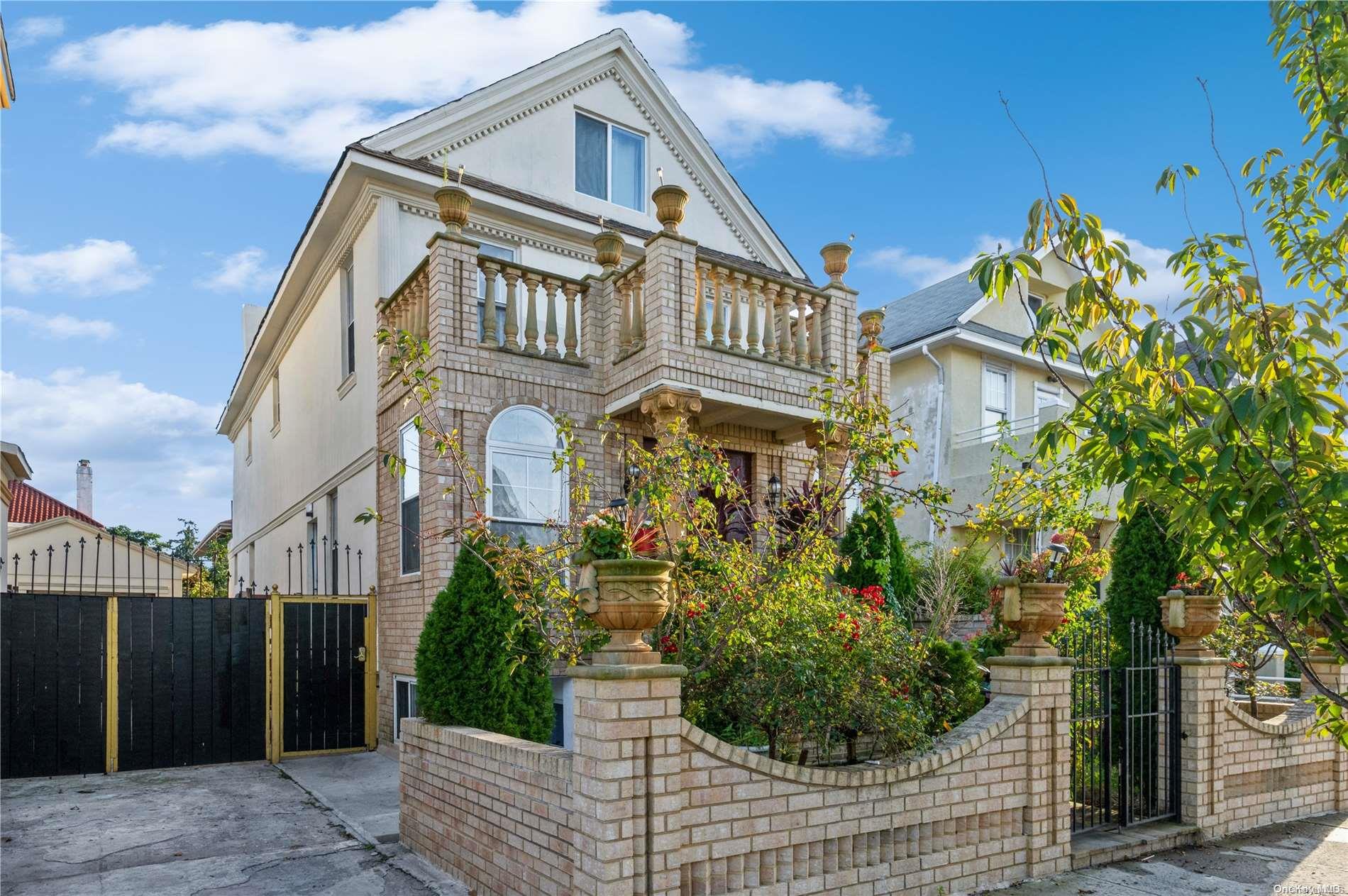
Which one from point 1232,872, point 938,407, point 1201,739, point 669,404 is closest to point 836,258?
point 669,404

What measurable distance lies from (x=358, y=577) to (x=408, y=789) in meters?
6.13

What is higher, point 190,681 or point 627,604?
point 627,604

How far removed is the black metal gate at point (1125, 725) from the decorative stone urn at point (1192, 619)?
14 centimetres

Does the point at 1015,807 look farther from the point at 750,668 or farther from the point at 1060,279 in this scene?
the point at 1060,279

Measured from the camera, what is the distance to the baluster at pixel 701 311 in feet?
35.3

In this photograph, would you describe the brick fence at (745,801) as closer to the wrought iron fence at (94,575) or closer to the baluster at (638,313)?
the baluster at (638,313)

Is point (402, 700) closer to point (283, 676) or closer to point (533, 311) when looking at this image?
point (283, 676)

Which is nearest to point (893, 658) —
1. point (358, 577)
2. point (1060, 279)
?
point (358, 577)

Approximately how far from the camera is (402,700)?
11320 millimetres

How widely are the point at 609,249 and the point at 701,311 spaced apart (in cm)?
147

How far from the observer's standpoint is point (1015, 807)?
6398 mm

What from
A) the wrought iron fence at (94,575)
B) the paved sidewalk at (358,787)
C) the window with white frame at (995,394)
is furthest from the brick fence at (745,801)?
the wrought iron fence at (94,575)

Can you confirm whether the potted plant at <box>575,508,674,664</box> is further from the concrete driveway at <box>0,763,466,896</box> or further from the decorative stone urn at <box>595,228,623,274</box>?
the decorative stone urn at <box>595,228,623,274</box>

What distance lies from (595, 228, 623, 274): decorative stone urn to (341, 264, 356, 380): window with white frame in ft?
13.4
